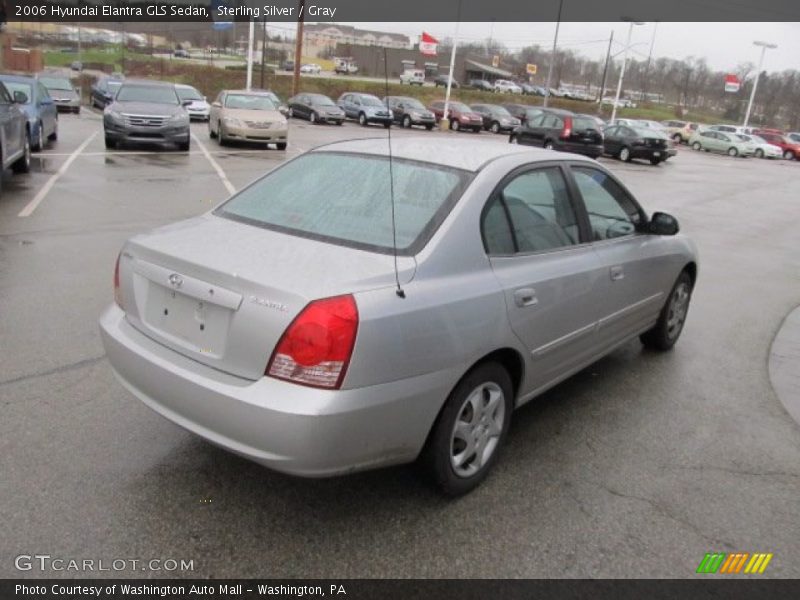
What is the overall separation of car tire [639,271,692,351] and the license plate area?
3653 millimetres

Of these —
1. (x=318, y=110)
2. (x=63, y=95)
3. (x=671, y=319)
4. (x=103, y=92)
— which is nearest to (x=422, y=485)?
(x=671, y=319)

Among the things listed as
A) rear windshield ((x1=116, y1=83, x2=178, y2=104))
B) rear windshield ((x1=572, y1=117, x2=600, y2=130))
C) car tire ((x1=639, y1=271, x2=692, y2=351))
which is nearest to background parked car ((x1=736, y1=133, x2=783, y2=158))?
rear windshield ((x1=572, y1=117, x2=600, y2=130))

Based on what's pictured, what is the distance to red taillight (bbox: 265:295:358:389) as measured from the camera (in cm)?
250

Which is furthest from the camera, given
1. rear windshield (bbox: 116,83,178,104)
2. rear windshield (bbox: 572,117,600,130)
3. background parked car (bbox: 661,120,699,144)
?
background parked car (bbox: 661,120,699,144)

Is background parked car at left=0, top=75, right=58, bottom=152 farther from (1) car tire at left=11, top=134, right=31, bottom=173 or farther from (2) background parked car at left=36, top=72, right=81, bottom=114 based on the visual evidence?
(2) background parked car at left=36, top=72, right=81, bottom=114

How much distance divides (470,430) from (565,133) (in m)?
21.5

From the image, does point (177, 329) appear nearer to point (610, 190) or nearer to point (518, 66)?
point (610, 190)

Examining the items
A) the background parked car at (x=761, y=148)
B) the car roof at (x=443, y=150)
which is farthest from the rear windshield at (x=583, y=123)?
the background parked car at (x=761, y=148)

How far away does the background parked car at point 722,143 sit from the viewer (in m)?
39.4

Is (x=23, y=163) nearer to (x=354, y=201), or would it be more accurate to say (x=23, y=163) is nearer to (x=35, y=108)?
(x=35, y=108)

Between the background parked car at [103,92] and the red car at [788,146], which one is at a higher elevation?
the red car at [788,146]

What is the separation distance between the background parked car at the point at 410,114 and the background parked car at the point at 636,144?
10337 millimetres

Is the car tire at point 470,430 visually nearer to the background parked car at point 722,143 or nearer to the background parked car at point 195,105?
the background parked car at point 195,105

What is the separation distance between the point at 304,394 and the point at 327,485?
34.4 inches
